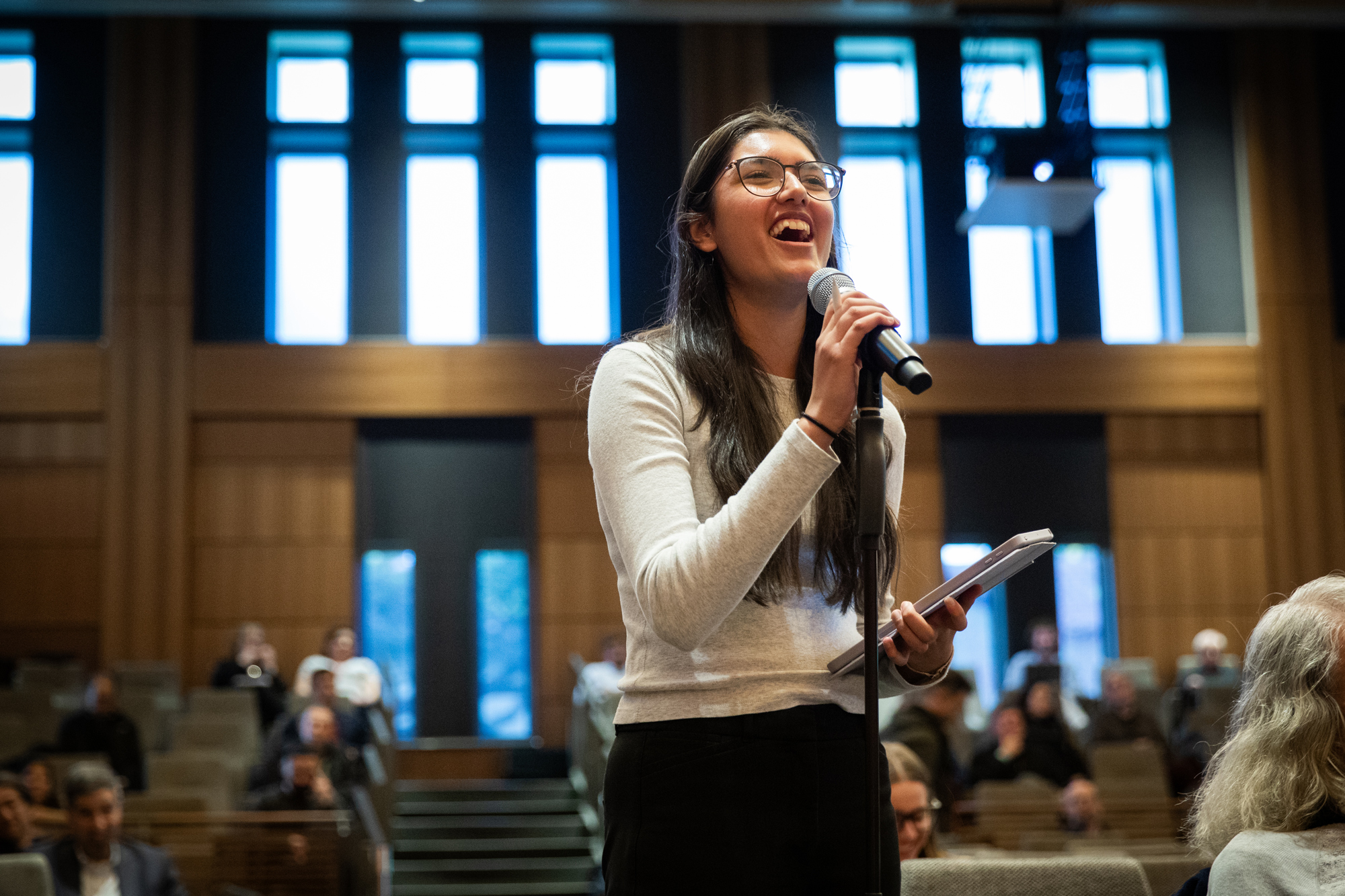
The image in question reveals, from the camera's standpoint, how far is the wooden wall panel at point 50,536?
10.4 m

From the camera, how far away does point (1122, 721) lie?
7.71m

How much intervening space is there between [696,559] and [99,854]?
153 inches

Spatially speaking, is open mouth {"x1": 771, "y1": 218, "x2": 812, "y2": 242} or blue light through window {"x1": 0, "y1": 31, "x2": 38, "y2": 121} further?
blue light through window {"x1": 0, "y1": 31, "x2": 38, "y2": 121}

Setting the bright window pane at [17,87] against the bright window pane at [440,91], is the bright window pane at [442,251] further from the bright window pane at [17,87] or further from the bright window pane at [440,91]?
the bright window pane at [17,87]

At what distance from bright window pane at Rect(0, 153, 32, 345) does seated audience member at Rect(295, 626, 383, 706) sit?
12.8 feet

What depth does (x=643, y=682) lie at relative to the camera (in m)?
1.25

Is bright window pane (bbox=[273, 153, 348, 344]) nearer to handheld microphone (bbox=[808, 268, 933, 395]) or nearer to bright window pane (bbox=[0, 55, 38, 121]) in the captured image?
bright window pane (bbox=[0, 55, 38, 121])

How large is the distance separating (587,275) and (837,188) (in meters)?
9.90

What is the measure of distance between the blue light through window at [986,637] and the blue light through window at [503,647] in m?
3.50

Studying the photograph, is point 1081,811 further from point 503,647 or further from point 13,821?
point 503,647

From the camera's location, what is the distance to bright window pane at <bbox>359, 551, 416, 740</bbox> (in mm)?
10664

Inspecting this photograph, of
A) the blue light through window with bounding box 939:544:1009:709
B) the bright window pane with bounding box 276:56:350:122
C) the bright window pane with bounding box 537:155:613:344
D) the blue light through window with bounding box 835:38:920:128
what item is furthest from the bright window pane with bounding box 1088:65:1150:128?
the bright window pane with bounding box 276:56:350:122

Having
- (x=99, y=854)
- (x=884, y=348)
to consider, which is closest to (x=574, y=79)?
(x=99, y=854)

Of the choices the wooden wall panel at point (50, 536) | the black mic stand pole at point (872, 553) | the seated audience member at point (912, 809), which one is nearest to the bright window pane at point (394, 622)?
the wooden wall panel at point (50, 536)
